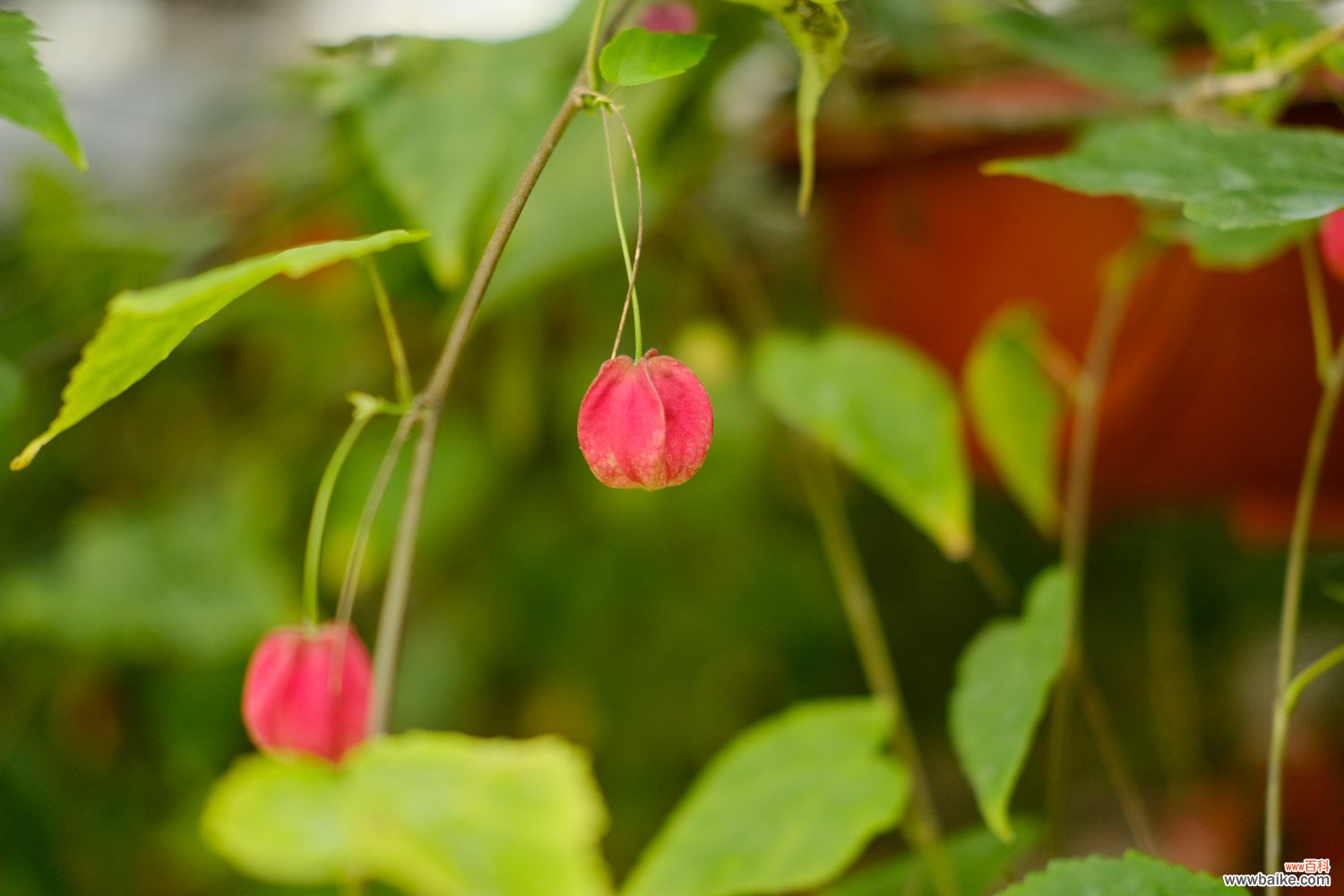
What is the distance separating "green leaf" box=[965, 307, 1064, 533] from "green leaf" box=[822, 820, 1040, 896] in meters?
0.16

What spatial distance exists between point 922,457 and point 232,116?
3.25ft

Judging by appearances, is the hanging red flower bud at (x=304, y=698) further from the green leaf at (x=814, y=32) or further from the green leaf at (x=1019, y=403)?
the green leaf at (x=1019, y=403)

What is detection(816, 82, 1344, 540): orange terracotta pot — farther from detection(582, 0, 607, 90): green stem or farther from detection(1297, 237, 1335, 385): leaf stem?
detection(582, 0, 607, 90): green stem

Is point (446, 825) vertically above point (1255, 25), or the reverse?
point (1255, 25)

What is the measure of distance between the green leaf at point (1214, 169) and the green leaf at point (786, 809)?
24 cm

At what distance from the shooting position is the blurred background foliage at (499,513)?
0.56 m

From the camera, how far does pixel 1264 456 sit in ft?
1.68

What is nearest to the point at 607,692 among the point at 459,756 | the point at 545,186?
the point at 545,186

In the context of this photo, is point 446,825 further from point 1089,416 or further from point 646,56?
point 1089,416

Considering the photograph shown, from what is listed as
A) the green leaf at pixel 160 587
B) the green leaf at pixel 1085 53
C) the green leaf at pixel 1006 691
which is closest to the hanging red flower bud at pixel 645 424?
the green leaf at pixel 1006 691

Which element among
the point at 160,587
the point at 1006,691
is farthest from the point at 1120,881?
the point at 160,587

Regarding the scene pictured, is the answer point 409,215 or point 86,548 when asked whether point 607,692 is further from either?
point 409,215

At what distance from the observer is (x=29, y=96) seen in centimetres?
28

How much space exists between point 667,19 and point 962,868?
371mm
